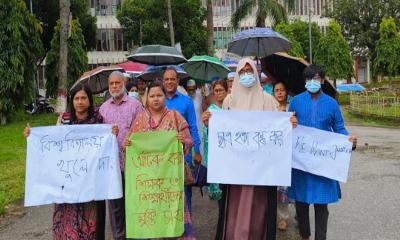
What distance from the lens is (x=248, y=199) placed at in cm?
469

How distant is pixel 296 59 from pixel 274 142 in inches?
58.7

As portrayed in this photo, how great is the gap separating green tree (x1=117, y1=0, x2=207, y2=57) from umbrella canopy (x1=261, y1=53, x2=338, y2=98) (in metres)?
36.1

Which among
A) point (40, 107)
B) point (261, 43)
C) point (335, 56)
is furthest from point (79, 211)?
point (335, 56)

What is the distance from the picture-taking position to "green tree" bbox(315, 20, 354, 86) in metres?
38.2

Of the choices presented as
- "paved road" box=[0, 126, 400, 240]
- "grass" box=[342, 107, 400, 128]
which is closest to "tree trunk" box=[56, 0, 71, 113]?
"paved road" box=[0, 126, 400, 240]

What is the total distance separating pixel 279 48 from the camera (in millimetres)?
7777

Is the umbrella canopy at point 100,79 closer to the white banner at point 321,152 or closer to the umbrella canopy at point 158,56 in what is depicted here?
the umbrella canopy at point 158,56

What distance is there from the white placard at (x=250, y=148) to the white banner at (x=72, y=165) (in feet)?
3.06

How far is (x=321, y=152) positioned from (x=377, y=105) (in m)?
19.4

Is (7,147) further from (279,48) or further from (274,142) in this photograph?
(274,142)

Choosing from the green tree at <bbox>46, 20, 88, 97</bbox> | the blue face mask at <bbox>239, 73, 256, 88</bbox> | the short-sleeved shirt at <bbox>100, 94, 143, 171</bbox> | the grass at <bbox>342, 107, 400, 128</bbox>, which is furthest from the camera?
the green tree at <bbox>46, 20, 88, 97</bbox>

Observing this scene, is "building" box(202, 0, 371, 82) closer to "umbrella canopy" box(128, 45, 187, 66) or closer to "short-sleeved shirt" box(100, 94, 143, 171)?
"umbrella canopy" box(128, 45, 187, 66)

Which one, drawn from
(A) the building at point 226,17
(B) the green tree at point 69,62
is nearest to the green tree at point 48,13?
(B) the green tree at point 69,62

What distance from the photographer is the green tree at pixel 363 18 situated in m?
47.2
